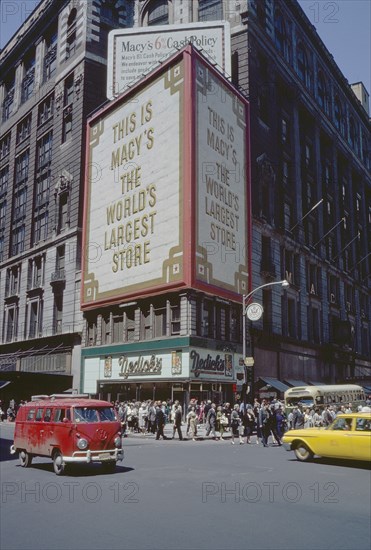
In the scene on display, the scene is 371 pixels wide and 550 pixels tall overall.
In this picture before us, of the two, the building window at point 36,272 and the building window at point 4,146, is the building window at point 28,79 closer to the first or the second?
the building window at point 4,146

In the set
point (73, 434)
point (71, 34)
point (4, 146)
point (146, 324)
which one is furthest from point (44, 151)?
point (73, 434)

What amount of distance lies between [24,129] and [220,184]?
3362 centimetres

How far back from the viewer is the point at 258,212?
4866cm

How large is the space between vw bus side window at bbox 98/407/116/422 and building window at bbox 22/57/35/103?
58.2 meters

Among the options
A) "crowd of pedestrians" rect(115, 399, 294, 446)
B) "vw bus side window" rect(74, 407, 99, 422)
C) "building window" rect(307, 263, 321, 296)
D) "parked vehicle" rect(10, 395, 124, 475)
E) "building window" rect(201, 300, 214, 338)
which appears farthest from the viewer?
"building window" rect(307, 263, 321, 296)

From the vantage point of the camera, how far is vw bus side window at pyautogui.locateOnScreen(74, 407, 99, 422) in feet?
52.2

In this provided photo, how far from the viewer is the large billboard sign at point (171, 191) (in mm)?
39344

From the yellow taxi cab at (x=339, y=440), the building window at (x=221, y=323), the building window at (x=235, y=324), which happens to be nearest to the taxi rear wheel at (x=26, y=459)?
the yellow taxi cab at (x=339, y=440)

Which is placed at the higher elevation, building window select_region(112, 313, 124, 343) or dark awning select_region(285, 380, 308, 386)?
building window select_region(112, 313, 124, 343)

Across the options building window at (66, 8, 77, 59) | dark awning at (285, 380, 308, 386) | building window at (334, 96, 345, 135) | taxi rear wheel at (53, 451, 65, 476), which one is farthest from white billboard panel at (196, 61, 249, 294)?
building window at (334, 96, 345, 135)

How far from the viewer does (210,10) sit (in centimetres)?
5428

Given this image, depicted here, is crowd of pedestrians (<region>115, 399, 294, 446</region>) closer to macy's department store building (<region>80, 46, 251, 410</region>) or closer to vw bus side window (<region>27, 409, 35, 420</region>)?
macy's department store building (<region>80, 46, 251, 410</region>)

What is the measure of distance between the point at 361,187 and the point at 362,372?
28557mm

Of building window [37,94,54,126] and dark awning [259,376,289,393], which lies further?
building window [37,94,54,126]
